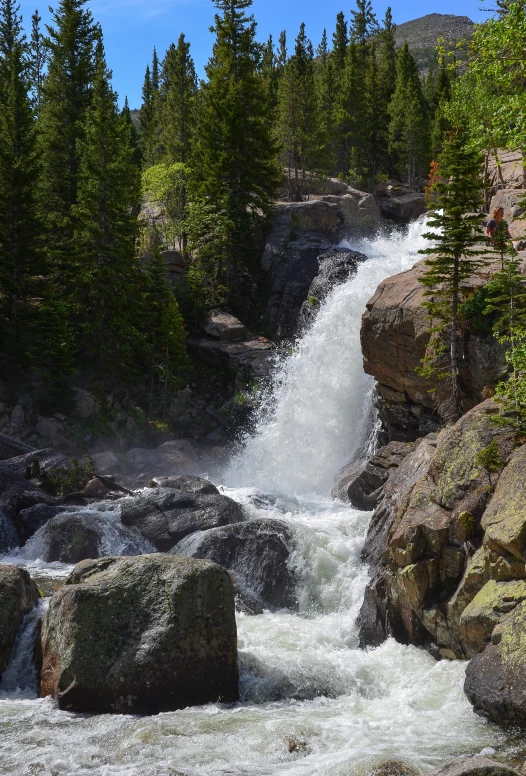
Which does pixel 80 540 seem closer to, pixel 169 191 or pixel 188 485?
pixel 188 485

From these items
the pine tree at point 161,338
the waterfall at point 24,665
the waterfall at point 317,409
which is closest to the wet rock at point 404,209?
the waterfall at point 317,409

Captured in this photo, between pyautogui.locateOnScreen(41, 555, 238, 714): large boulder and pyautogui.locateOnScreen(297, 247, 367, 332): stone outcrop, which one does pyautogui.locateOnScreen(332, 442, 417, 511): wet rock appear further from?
pyautogui.locateOnScreen(297, 247, 367, 332): stone outcrop

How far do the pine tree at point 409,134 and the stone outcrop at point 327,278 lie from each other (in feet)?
79.1

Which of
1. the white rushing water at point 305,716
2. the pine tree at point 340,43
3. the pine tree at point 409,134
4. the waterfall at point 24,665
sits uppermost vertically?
the pine tree at point 340,43

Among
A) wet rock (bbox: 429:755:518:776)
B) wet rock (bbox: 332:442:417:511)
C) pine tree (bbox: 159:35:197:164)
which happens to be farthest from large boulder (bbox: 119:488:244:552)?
pine tree (bbox: 159:35:197:164)

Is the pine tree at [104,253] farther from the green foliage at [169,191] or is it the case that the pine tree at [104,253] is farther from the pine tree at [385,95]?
the pine tree at [385,95]

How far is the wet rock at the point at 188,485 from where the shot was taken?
20.8 meters

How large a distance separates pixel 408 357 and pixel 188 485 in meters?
7.84

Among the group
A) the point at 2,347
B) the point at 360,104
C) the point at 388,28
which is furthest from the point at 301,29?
the point at 2,347

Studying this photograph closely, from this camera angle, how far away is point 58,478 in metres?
22.9

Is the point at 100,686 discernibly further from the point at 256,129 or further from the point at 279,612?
the point at 256,129

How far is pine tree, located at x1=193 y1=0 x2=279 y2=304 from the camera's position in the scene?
38.6 metres

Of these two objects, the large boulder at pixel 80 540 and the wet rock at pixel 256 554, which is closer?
the wet rock at pixel 256 554

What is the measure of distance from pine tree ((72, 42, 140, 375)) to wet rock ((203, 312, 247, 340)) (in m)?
5.11
